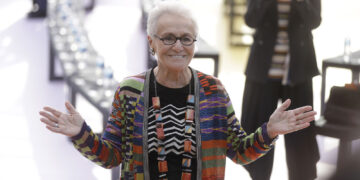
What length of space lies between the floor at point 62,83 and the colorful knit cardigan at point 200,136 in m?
0.30

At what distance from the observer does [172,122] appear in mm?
1656

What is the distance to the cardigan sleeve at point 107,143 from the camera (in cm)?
162

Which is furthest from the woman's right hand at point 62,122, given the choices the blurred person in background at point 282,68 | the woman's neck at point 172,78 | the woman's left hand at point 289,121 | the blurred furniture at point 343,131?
the blurred furniture at point 343,131

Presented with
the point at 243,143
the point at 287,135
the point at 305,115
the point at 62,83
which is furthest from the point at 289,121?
the point at 62,83

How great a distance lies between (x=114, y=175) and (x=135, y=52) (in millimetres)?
4777

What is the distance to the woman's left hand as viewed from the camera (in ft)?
5.32

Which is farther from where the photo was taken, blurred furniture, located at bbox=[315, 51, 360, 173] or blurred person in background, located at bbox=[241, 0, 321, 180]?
blurred furniture, located at bbox=[315, 51, 360, 173]

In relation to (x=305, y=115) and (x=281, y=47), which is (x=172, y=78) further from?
(x=281, y=47)

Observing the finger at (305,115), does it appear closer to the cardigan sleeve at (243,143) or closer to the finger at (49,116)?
the cardigan sleeve at (243,143)

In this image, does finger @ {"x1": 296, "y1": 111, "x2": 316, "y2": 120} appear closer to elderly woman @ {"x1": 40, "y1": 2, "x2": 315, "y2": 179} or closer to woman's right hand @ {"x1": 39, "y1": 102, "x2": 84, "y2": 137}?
elderly woman @ {"x1": 40, "y1": 2, "x2": 315, "y2": 179}

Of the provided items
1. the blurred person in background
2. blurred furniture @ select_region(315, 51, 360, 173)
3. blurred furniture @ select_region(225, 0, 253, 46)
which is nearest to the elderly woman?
the blurred person in background

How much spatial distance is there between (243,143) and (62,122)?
600mm

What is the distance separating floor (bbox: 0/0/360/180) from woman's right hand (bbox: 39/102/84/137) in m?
0.52

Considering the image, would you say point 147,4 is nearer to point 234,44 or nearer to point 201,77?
point 234,44
